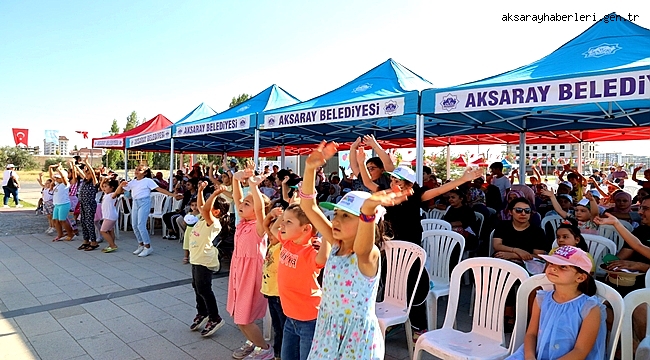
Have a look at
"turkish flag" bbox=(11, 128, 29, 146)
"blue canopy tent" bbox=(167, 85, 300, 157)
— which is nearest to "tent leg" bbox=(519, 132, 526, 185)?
"blue canopy tent" bbox=(167, 85, 300, 157)

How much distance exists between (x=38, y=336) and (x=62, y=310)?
759 mm

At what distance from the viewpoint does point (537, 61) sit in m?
5.30

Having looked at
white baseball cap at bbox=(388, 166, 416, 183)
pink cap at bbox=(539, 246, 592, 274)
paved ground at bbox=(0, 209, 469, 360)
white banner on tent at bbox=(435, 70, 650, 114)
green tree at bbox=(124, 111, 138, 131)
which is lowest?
paved ground at bbox=(0, 209, 469, 360)

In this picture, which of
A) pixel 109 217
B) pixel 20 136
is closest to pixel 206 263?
pixel 109 217

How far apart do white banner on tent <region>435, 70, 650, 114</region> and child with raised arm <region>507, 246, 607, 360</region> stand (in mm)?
2100

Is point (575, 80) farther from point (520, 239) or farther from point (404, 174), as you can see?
point (404, 174)

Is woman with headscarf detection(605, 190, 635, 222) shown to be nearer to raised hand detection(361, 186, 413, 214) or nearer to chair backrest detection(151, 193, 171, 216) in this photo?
raised hand detection(361, 186, 413, 214)

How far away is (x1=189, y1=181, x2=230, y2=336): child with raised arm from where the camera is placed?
3936 millimetres

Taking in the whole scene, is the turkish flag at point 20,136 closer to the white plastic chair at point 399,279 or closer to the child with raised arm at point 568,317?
the white plastic chair at point 399,279

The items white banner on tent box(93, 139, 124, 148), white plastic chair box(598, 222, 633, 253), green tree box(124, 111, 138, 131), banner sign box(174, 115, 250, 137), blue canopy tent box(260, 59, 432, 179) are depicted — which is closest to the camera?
white plastic chair box(598, 222, 633, 253)

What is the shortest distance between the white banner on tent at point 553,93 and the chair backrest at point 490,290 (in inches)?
78.9

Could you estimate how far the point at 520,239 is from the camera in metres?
4.14

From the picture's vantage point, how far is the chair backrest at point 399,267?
352 cm

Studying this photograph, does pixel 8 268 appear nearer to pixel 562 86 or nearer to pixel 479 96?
pixel 479 96
